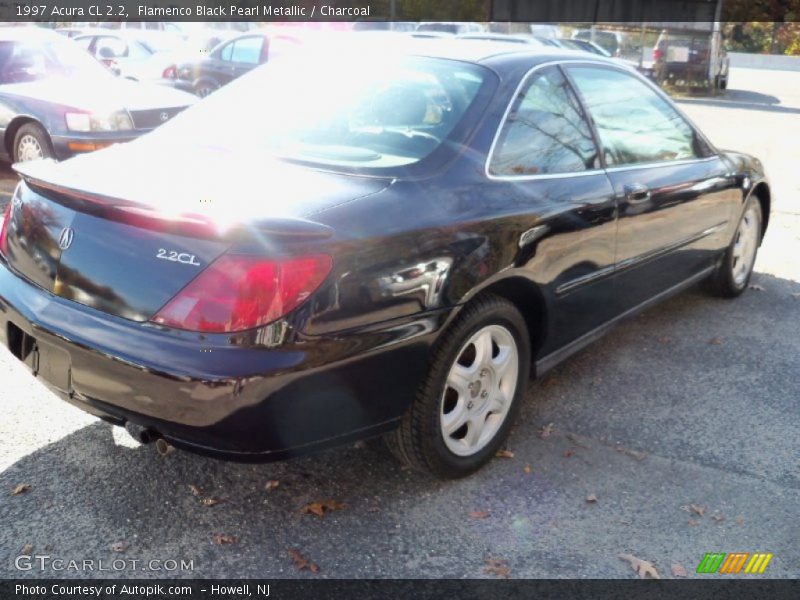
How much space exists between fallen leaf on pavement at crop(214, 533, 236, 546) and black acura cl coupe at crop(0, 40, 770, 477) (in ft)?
1.19

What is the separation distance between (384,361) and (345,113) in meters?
1.17

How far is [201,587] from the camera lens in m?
2.54

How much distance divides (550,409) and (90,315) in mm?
2127

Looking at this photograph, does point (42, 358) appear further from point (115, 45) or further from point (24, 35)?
point (115, 45)

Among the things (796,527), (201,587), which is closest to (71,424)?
(201,587)

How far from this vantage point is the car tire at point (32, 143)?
7871 millimetres

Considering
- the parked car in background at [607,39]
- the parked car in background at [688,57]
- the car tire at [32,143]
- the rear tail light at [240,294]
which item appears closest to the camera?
the rear tail light at [240,294]

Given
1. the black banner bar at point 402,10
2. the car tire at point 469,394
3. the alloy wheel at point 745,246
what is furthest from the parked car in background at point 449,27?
the car tire at point 469,394

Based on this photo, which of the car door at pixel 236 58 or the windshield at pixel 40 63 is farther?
the car door at pixel 236 58

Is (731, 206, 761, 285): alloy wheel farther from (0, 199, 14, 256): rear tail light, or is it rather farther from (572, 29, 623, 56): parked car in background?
(572, 29, 623, 56): parked car in background

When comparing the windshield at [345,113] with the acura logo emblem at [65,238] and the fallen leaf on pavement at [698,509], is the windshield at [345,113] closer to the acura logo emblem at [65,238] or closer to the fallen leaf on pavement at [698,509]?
the acura logo emblem at [65,238]

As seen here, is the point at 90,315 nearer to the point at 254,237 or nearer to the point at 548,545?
the point at 254,237

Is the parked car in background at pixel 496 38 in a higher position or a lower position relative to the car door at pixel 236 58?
higher

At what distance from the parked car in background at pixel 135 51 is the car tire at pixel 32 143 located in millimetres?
6899
